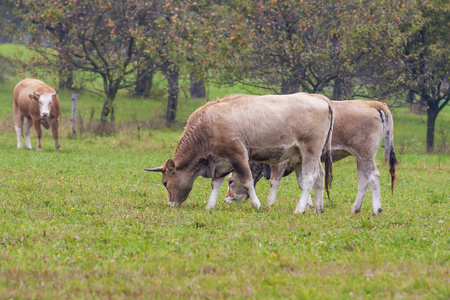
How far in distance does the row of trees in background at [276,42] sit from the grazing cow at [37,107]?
4.54 meters

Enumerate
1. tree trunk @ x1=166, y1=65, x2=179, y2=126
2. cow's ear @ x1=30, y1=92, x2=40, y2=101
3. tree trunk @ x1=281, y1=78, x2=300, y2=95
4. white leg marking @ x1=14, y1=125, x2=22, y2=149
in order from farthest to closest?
tree trunk @ x1=166, y1=65, x2=179, y2=126, tree trunk @ x1=281, y1=78, x2=300, y2=95, white leg marking @ x1=14, y1=125, x2=22, y2=149, cow's ear @ x1=30, y1=92, x2=40, y2=101

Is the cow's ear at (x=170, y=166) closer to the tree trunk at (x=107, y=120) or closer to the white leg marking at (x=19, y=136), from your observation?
the white leg marking at (x=19, y=136)

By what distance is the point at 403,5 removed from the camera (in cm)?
2198

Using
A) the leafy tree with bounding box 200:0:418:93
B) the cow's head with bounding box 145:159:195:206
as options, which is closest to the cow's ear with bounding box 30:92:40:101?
the leafy tree with bounding box 200:0:418:93

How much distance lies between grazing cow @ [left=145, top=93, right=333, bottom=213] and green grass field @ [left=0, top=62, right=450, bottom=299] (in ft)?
2.67

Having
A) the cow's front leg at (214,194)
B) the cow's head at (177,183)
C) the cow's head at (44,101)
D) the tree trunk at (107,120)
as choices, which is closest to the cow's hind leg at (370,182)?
the cow's front leg at (214,194)

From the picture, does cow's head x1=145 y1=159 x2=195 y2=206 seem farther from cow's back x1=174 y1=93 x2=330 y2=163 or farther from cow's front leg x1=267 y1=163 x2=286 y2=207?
cow's front leg x1=267 y1=163 x2=286 y2=207

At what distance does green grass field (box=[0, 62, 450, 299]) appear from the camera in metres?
5.39

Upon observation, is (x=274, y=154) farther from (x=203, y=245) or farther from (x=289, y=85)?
(x=289, y=85)

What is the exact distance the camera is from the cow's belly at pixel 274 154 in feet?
33.0

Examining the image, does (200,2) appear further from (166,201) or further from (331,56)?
(166,201)

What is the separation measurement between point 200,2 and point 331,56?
976cm

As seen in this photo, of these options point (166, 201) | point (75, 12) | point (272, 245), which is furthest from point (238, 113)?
point (75, 12)

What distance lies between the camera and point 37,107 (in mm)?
20250
